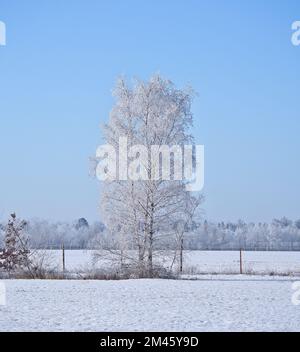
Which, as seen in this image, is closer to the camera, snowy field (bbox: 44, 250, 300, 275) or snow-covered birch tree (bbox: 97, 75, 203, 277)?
snow-covered birch tree (bbox: 97, 75, 203, 277)

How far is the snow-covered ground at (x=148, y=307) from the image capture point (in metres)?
13.9

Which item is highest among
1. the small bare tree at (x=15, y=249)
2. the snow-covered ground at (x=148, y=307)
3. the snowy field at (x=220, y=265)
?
the small bare tree at (x=15, y=249)

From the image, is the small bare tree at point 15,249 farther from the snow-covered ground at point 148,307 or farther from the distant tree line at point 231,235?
the distant tree line at point 231,235

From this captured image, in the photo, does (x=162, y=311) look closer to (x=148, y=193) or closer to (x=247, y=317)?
(x=247, y=317)

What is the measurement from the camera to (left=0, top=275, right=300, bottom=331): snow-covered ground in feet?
45.5

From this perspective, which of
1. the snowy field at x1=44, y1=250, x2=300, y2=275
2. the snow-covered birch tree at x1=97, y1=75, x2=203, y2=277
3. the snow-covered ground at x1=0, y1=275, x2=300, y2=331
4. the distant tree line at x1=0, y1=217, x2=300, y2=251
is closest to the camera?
the snow-covered ground at x1=0, y1=275, x2=300, y2=331

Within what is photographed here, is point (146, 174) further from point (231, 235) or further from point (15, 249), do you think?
point (231, 235)

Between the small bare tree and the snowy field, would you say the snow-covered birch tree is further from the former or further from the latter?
the small bare tree

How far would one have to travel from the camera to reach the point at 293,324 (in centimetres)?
1396

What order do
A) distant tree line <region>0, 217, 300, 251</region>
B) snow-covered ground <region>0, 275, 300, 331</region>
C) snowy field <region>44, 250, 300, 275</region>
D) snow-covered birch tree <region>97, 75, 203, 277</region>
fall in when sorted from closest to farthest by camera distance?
snow-covered ground <region>0, 275, 300, 331</region> < snow-covered birch tree <region>97, 75, 203, 277</region> < snowy field <region>44, 250, 300, 275</region> < distant tree line <region>0, 217, 300, 251</region>

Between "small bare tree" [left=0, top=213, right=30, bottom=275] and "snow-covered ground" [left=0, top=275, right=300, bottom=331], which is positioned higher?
"small bare tree" [left=0, top=213, right=30, bottom=275]

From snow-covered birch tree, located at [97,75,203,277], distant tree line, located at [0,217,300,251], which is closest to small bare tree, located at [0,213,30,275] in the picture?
snow-covered birch tree, located at [97,75,203,277]

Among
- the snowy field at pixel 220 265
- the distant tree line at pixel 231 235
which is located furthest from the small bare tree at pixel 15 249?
the distant tree line at pixel 231 235
